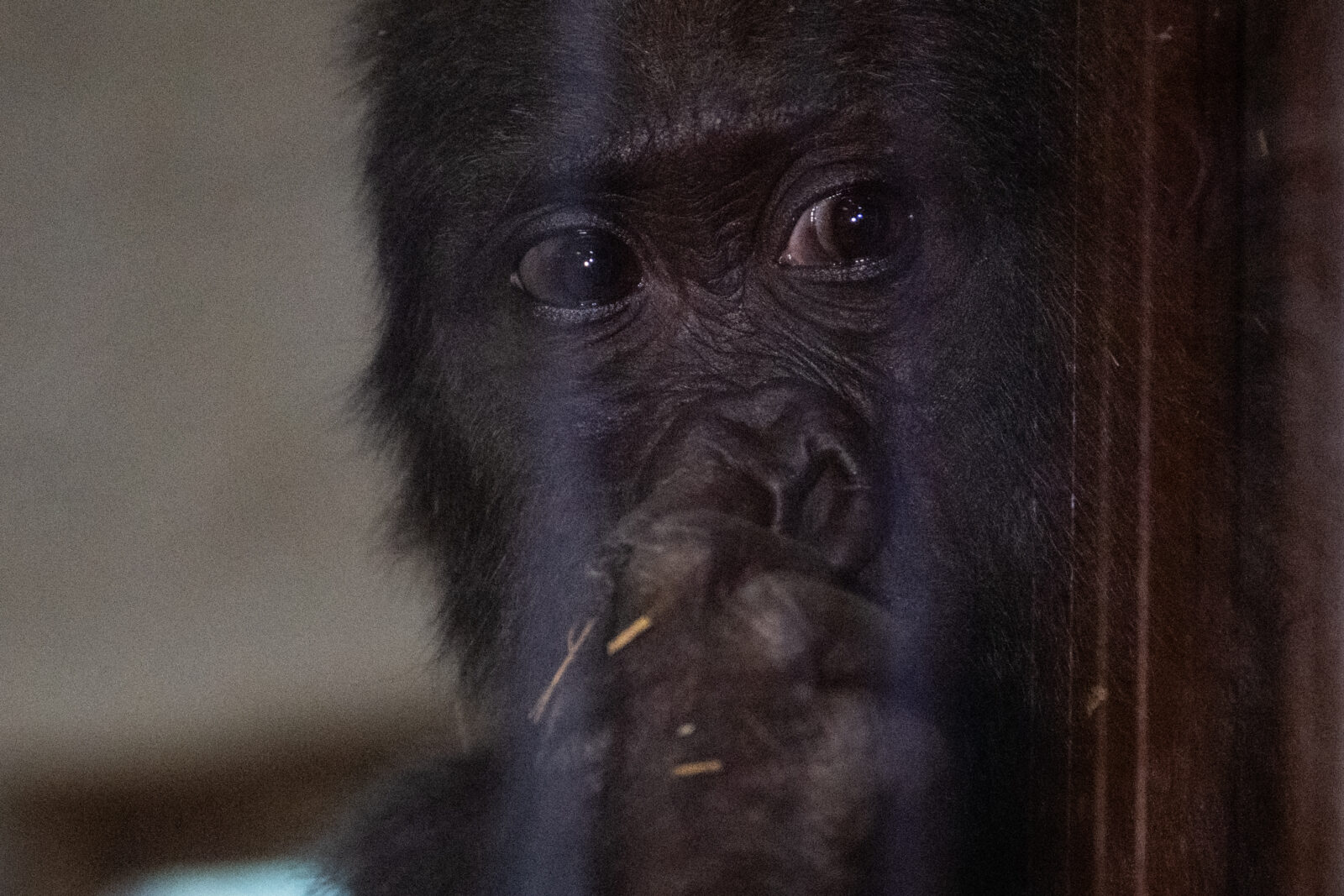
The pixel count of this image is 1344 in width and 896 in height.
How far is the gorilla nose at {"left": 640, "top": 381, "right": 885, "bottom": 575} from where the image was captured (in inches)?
52.4

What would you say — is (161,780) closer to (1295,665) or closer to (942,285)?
(942,285)

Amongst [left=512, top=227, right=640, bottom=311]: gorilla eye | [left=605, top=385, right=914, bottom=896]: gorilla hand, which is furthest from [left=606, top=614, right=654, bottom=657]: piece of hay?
[left=512, top=227, right=640, bottom=311]: gorilla eye

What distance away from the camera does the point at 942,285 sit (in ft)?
4.78

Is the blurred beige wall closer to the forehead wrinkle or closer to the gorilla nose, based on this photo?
the forehead wrinkle

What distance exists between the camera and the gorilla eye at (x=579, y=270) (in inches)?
61.6

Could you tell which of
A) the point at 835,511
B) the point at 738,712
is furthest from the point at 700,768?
the point at 835,511

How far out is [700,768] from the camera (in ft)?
3.57

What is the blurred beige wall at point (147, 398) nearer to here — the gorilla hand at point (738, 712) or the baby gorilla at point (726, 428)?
the baby gorilla at point (726, 428)

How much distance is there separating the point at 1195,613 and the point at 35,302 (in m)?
1.39

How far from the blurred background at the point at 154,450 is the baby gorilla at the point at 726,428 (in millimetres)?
176

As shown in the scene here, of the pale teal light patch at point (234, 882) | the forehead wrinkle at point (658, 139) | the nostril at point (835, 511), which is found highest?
the forehead wrinkle at point (658, 139)

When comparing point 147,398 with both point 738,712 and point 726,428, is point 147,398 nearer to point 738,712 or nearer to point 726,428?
point 726,428

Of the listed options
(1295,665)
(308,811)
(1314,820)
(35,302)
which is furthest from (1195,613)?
(35,302)

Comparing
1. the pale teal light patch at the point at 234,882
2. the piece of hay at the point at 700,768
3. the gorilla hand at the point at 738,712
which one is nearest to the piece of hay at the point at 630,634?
the gorilla hand at the point at 738,712
